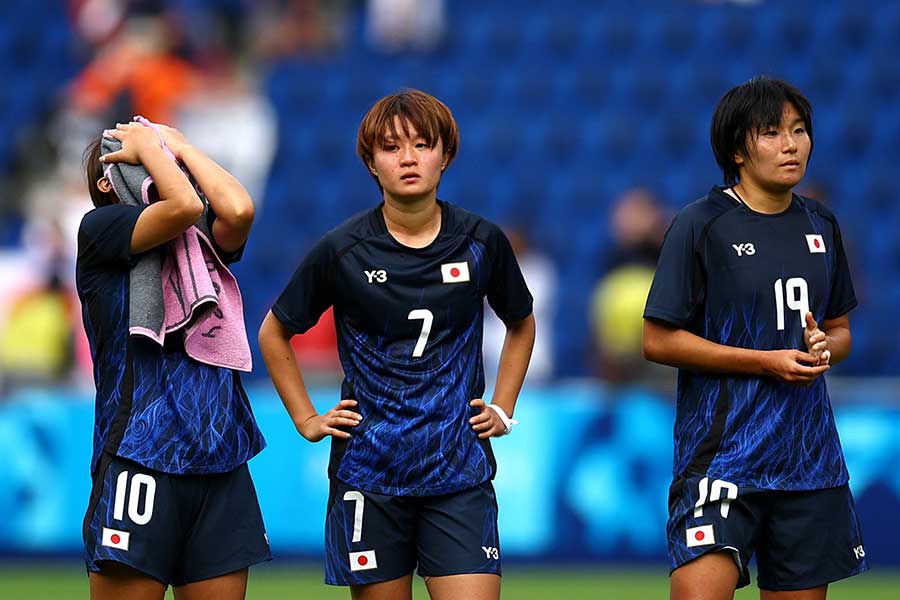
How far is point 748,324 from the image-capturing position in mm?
4867

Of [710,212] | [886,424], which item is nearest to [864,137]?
[886,424]

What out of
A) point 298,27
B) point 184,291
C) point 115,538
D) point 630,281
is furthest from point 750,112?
point 298,27

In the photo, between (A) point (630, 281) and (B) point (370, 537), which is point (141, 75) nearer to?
(A) point (630, 281)

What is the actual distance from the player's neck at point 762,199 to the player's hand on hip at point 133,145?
1.87m

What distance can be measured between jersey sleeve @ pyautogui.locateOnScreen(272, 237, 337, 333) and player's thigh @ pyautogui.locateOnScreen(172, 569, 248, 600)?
0.85m

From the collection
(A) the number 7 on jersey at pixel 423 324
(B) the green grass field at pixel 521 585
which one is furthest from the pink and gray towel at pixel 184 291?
(B) the green grass field at pixel 521 585

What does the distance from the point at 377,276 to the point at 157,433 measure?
33.5 inches

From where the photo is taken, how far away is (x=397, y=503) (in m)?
4.93

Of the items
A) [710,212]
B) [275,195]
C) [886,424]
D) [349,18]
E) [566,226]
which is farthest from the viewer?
[349,18]

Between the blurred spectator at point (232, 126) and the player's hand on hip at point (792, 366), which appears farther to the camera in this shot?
the blurred spectator at point (232, 126)

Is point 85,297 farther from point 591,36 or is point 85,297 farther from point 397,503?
point 591,36

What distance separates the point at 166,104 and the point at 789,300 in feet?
32.8

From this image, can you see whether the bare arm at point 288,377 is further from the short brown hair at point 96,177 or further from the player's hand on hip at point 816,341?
the player's hand on hip at point 816,341

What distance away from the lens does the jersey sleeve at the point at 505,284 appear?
16.7 ft
